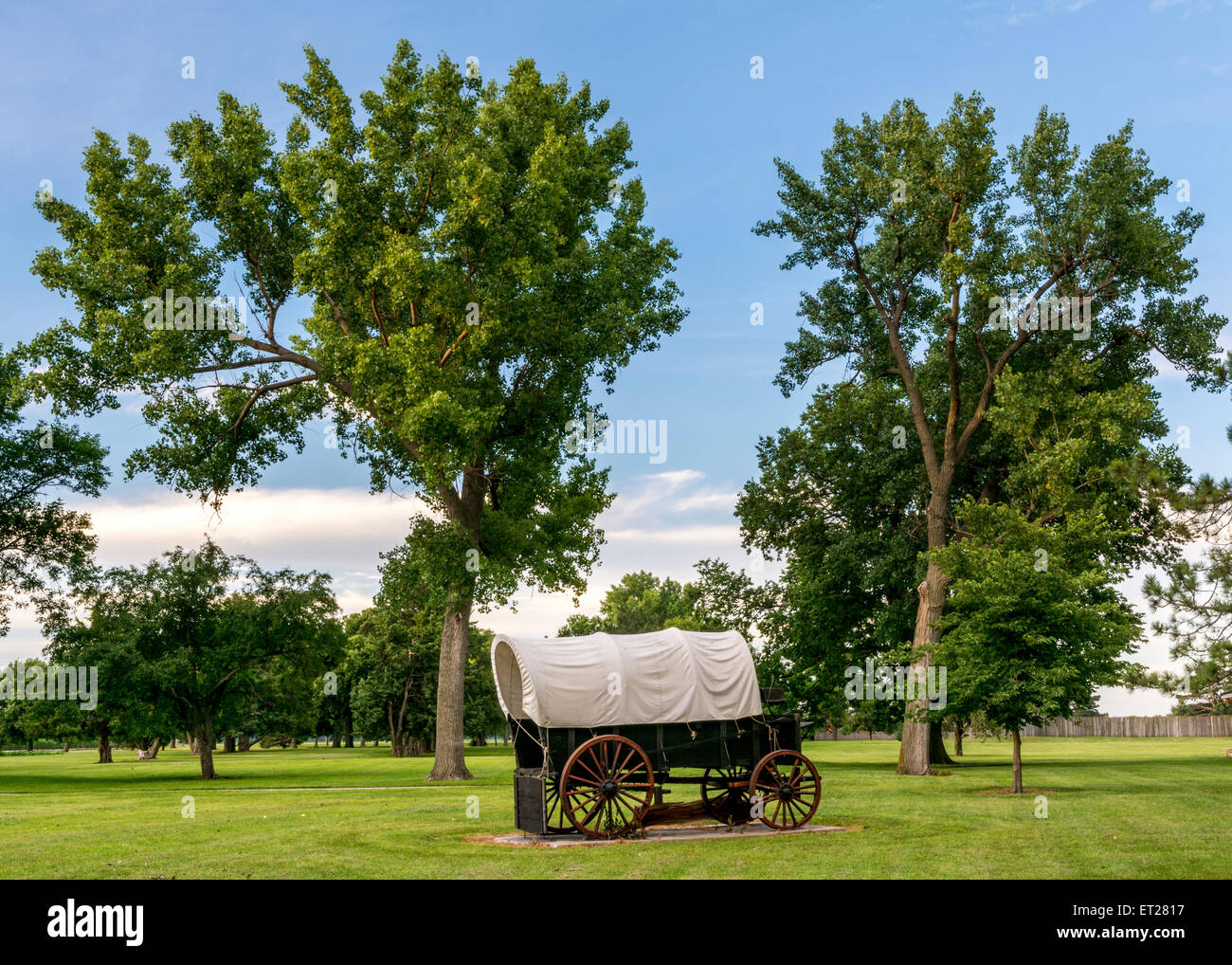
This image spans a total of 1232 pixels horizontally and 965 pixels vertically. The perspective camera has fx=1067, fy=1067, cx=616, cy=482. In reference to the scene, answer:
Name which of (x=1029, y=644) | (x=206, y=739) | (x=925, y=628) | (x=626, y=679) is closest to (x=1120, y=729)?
(x=925, y=628)

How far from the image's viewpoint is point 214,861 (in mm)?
14516

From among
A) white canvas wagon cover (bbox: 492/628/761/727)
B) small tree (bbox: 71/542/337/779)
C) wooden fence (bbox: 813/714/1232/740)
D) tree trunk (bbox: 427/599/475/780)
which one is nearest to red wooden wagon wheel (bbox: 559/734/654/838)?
white canvas wagon cover (bbox: 492/628/761/727)

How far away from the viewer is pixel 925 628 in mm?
35781

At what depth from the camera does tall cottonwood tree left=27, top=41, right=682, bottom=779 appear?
30.3 m

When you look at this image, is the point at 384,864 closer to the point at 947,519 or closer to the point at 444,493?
the point at 444,493

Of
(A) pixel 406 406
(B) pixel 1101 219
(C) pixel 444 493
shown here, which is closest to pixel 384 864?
(A) pixel 406 406

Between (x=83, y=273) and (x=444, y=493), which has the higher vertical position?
(x=83, y=273)

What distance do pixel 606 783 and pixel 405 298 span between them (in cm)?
1761

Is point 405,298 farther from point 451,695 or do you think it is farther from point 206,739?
point 206,739

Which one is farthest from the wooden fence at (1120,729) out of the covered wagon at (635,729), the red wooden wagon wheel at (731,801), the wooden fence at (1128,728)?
the covered wagon at (635,729)

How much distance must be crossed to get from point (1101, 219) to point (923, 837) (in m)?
24.3

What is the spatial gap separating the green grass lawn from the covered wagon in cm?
93

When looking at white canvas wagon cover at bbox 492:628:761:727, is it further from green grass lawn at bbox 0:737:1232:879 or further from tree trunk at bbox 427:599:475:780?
tree trunk at bbox 427:599:475:780
